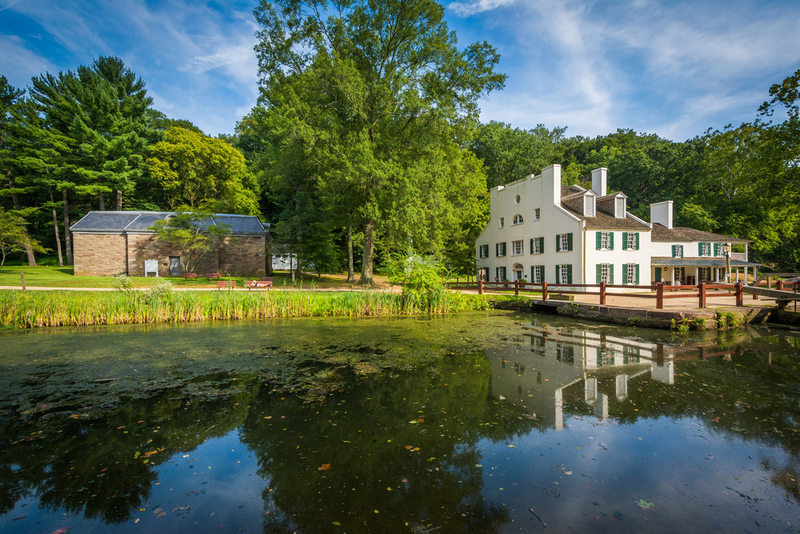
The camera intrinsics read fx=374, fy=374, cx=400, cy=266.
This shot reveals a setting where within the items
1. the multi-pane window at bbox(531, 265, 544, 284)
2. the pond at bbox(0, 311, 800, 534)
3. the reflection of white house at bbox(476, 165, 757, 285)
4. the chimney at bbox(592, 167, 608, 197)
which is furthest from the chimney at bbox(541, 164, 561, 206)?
the pond at bbox(0, 311, 800, 534)

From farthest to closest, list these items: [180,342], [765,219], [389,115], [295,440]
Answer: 1. [765,219]
2. [389,115]
3. [180,342]
4. [295,440]

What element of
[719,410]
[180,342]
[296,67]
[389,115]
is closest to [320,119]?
[389,115]

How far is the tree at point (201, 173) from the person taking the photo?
3653cm

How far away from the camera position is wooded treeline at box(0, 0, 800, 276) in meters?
20.7

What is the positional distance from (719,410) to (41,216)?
163 feet

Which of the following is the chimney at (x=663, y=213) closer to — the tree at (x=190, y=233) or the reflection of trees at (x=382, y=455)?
the reflection of trees at (x=382, y=455)

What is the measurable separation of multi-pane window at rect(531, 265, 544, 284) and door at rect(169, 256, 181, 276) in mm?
26227

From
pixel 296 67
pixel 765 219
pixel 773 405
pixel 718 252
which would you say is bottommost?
pixel 773 405

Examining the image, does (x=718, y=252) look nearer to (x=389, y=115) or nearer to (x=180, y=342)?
(x=389, y=115)

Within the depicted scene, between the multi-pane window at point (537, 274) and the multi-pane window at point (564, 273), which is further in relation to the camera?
the multi-pane window at point (537, 274)

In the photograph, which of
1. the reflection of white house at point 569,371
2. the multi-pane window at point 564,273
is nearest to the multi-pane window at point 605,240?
the multi-pane window at point 564,273

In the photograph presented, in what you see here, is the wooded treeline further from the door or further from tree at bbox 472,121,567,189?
the door

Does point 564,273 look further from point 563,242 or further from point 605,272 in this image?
point 605,272

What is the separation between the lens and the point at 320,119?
20859 mm
